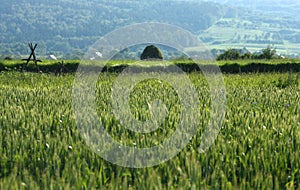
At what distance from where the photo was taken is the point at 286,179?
13.1 ft

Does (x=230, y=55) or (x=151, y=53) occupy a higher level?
(x=151, y=53)

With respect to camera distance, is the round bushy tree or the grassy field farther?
the round bushy tree

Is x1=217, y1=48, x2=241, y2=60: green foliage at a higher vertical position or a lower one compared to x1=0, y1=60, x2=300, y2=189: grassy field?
higher

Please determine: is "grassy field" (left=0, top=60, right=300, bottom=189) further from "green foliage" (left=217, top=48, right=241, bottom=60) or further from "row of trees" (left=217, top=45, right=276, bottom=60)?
"green foliage" (left=217, top=48, right=241, bottom=60)

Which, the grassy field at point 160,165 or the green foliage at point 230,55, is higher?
the green foliage at point 230,55

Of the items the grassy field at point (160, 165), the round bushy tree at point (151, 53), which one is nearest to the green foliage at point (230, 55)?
the round bushy tree at point (151, 53)

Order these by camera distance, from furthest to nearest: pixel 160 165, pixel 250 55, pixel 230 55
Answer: pixel 230 55
pixel 250 55
pixel 160 165

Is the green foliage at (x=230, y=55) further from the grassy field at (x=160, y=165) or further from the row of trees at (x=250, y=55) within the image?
the grassy field at (x=160, y=165)

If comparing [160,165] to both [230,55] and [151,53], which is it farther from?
[230,55]

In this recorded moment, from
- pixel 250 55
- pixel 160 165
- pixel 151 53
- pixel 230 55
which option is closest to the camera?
pixel 160 165

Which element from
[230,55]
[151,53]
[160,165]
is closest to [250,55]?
[230,55]

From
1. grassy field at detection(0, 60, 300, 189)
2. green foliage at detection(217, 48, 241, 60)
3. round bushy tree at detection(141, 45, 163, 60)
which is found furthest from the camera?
green foliage at detection(217, 48, 241, 60)

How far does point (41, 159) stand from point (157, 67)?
13.3 metres

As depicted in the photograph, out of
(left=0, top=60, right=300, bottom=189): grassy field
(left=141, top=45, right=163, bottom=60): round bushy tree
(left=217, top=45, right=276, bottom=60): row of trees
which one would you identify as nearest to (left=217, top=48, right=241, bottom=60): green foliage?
(left=217, top=45, right=276, bottom=60): row of trees
